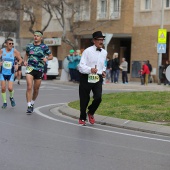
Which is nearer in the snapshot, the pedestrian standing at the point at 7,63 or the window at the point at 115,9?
the pedestrian standing at the point at 7,63

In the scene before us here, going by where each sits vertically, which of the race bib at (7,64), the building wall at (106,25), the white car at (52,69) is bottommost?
the white car at (52,69)

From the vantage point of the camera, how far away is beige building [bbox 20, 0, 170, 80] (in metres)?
42.1

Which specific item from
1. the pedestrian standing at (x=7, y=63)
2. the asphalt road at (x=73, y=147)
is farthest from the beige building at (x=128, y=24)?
the asphalt road at (x=73, y=147)

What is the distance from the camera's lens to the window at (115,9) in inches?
1725

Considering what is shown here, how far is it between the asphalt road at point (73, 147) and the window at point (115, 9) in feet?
102

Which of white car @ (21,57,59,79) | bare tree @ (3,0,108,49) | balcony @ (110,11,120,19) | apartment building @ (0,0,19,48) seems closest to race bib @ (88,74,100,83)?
white car @ (21,57,59,79)

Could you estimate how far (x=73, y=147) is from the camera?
9422mm

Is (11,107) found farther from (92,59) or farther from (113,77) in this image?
(113,77)

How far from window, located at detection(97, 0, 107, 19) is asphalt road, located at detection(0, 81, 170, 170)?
32556 mm

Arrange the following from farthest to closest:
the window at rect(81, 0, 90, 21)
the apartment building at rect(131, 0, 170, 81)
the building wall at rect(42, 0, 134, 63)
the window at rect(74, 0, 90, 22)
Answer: the window at rect(81, 0, 90, 21), the window at rect(74, 0, 90, 22), the building wall at rect(42, 0, 134, 63), the apartment building at rect(131, 0, 170, 81)

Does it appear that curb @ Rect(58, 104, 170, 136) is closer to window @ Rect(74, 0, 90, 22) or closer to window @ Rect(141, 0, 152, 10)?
window @ Rect(141, 0, 152, 10)

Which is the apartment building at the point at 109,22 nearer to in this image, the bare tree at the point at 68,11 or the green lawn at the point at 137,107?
the bare tree at the point at 68,11

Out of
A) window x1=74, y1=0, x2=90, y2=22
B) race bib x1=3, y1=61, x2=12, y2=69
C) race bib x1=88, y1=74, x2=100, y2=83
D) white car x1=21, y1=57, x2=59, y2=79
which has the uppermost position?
window x1=74, y1=0, x2=90, y2=22

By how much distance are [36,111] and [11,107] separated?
1098mm
